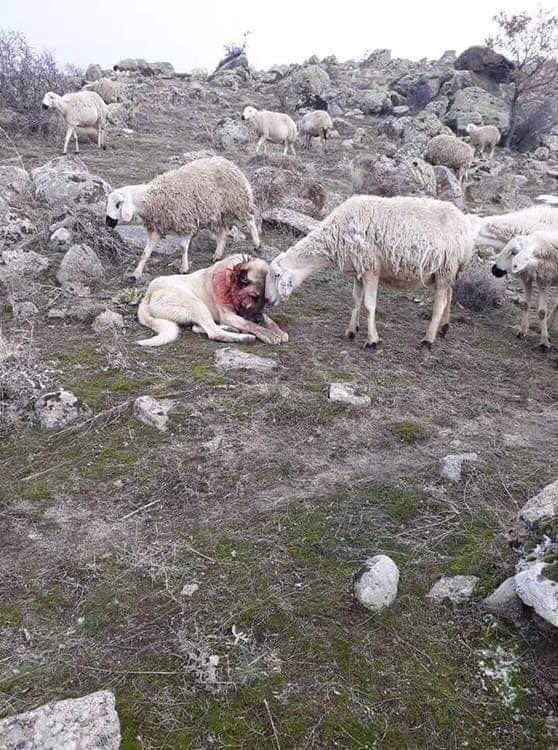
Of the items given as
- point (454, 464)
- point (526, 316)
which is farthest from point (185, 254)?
point (454, 464)

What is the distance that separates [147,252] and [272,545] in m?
5.92

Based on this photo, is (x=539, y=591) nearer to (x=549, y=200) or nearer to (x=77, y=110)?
(x=549, y=200)

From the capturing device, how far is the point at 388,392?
5.93 meters

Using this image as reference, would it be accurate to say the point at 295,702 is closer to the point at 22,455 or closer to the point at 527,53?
the point at 22,455

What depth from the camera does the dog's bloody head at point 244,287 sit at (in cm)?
707

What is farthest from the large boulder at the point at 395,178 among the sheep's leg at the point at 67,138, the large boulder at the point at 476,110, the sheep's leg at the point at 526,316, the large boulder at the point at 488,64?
the large boulder at the point at 488,64

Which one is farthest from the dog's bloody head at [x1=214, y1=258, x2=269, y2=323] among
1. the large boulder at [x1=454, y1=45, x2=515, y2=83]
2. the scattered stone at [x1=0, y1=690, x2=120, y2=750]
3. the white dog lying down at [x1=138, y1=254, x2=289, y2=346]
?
the large boulder at [x1=454, y1=45, x2=515, y2=83]

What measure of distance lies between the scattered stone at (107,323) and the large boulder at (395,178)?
333 inches

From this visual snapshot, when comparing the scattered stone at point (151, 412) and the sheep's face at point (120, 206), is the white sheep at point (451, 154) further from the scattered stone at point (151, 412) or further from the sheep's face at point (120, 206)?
the scattered stone at point (151, 412)

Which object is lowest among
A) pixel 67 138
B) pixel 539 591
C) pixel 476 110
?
pixel 539 591

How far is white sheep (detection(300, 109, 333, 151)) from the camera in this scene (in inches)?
798

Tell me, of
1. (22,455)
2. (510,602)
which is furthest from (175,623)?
(22,455)

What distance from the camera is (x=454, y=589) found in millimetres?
3291

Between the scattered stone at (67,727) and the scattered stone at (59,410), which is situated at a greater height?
the scattered stone at (67,727)
